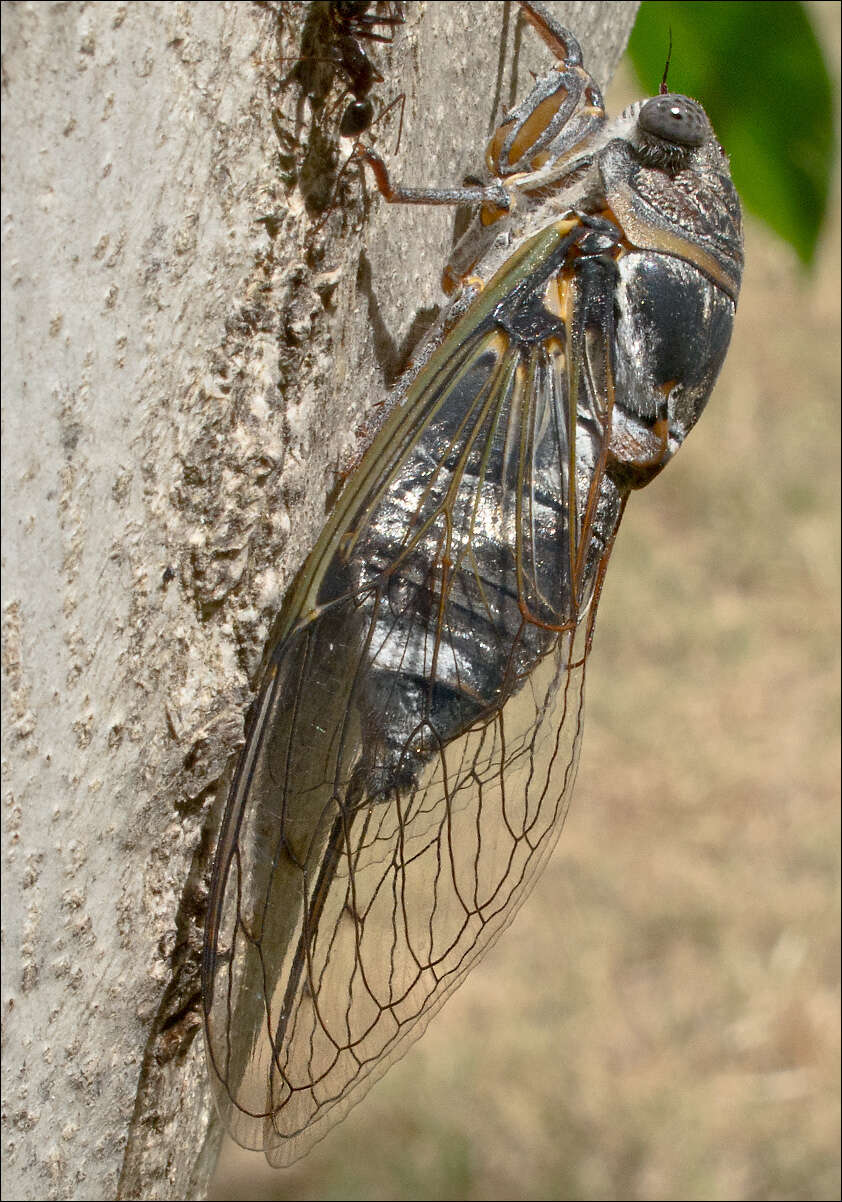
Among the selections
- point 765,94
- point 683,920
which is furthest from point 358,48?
point 683,920

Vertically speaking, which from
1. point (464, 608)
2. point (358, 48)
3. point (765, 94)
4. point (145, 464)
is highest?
point (765, 94)

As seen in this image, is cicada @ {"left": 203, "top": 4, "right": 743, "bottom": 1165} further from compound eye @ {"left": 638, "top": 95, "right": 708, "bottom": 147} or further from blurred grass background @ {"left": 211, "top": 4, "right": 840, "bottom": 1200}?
blurred grass background @ {"left": 211, "top": 4, "right": 840, "bottom": 1200}

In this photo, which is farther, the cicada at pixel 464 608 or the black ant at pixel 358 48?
the cicada at pixel 464 608

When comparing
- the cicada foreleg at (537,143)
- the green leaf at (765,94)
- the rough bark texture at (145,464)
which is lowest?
the rough bark texture at (145,464)

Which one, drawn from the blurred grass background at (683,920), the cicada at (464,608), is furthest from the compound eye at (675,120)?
the blurred grass background at (683,920)

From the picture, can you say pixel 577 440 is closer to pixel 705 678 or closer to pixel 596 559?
pixel 596 559

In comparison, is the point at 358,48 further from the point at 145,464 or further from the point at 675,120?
the point at 675,120

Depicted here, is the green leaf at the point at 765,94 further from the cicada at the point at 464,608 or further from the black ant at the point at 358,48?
the black ant at the point at 358,48
